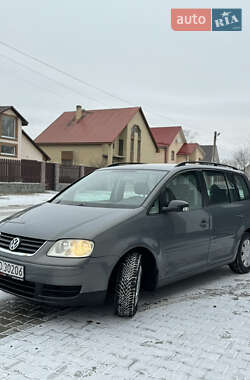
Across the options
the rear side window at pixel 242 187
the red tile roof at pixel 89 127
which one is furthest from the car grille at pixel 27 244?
the red tile roof at pixel 89 127

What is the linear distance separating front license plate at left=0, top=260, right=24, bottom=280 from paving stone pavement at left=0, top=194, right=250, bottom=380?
1.49 ft

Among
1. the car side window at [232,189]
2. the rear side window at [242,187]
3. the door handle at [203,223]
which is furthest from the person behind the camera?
the rear side window at [242,187]

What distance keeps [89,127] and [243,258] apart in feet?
135

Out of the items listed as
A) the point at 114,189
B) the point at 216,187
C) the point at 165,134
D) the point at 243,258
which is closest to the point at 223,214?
the point at 216,187

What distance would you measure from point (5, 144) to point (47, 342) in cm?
3145

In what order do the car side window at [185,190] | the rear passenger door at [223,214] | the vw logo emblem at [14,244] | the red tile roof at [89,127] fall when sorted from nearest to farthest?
the vw logo emblem at [14,244] → the car side window at [185,190] → the rear passenger door at [223,214] → the red tile roof at [89,127]

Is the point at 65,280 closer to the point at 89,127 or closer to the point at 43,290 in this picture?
the point at 43,290

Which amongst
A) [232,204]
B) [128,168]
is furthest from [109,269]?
[232,204]

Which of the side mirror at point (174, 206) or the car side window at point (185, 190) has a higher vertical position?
the car side window at point (185, 190)

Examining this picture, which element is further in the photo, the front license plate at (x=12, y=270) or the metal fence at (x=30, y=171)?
the metal fence at (x=30, y=171)

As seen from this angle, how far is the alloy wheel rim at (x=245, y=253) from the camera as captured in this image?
20.1 feet

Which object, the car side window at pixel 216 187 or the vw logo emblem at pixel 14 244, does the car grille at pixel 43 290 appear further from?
the car side window at pixel 216 187

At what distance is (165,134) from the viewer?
58.3 meters

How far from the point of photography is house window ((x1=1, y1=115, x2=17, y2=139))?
32594 mm
